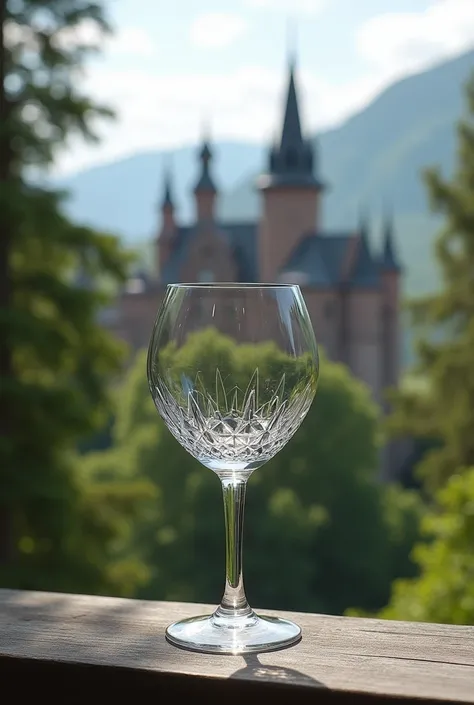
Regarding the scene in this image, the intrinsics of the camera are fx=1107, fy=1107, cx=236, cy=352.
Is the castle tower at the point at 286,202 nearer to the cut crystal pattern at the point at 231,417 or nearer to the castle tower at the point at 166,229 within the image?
the castle tower at the point at 166,229

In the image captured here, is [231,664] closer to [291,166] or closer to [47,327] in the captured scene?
[47,327]

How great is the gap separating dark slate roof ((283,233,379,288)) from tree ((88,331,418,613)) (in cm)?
1312

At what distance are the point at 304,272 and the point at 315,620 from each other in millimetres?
40722

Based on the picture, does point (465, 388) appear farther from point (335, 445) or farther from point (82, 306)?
point (335, 445)

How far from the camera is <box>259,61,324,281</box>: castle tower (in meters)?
41.7

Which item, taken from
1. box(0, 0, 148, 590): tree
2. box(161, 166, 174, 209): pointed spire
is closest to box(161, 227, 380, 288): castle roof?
box(161, 166, 174, 209): pointed spire

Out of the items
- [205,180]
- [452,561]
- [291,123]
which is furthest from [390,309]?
[452,561]

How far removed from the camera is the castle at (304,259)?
1628 inches

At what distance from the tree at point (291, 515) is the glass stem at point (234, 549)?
21.1 metres

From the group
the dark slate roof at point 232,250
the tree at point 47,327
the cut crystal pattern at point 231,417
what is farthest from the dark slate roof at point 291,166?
the cut crystal pattern at point 231,417

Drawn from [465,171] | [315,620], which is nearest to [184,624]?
[315,620]

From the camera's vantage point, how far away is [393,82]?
123 metres

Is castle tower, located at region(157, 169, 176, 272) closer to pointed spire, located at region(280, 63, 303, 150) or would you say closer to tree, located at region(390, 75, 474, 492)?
pointed spire, located at region(280, 63, 303, 150)

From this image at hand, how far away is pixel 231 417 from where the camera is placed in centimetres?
121
